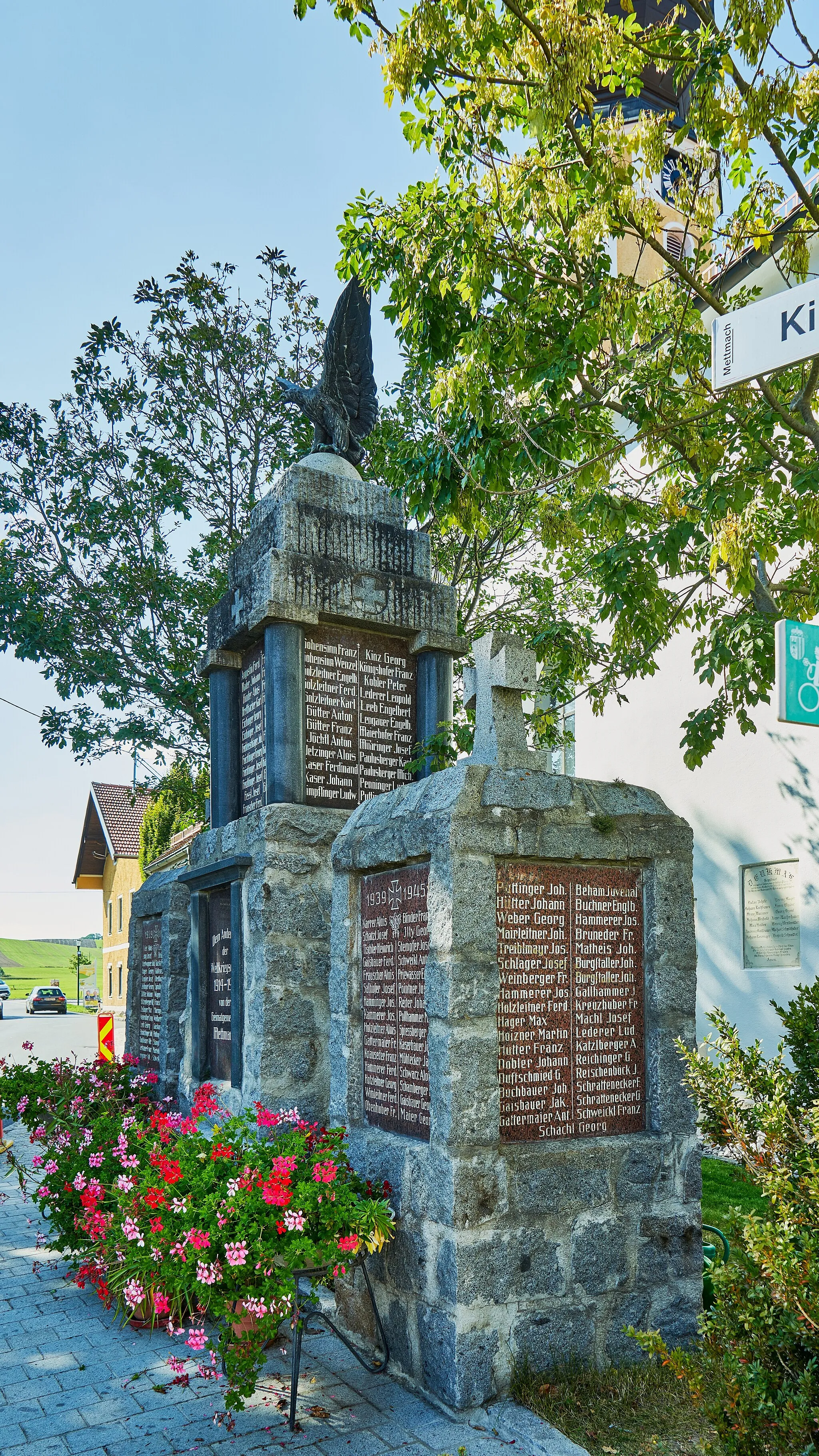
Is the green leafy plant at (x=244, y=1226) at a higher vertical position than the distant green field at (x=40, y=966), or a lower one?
higher

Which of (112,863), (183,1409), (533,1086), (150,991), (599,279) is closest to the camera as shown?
(183,1409)

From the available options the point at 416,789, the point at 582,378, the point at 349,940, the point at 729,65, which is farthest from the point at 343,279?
the point at 349,940

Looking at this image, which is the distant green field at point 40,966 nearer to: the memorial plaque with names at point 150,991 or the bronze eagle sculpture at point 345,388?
the memorial plaque with names at point 150,991

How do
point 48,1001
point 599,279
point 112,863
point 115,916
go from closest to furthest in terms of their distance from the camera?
point 599,279 < point 115,916 < point 112,863 < point 48,1001

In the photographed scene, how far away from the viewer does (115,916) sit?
30.5 m

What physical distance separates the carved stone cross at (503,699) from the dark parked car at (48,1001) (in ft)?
151

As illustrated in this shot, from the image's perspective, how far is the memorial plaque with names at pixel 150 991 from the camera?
8188 millimetres

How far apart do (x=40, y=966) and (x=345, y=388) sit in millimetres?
106340

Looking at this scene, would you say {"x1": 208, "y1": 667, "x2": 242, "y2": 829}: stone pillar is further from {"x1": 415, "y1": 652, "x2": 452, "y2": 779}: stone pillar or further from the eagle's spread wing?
the eagle's spread wing

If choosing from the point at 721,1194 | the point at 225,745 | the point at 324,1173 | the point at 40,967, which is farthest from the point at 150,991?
the point at 40,967

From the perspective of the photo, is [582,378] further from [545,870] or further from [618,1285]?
[618,1285]

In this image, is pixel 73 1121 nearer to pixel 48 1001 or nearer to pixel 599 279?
pixel 599 279

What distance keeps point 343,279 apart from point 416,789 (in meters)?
3.62

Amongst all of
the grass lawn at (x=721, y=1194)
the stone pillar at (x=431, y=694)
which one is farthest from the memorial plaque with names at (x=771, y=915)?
the stone pillar at (x=431, y=694)
